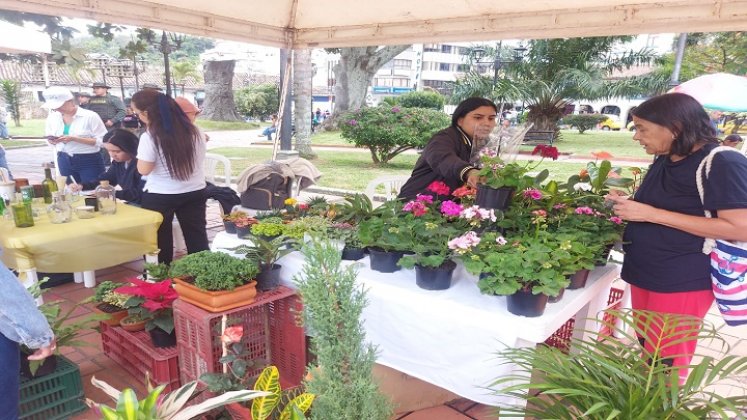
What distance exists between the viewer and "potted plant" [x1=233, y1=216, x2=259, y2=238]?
7.47ft

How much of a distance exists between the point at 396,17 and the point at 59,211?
8.57 ft

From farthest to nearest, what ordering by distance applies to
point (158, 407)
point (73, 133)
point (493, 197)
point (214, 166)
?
point (214, 166) < point (73, 133) < point (493, 197) < point (158, 407)

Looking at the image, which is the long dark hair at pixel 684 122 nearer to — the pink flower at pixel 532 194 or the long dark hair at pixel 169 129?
the pink flower at pixel 532 194

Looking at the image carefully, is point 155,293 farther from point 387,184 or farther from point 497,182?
point 387,184

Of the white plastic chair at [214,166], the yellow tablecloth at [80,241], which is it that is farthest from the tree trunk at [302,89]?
the yellow tablecloth at [80,241]

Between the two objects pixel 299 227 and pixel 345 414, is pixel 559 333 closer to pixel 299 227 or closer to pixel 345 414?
pixel 299 227

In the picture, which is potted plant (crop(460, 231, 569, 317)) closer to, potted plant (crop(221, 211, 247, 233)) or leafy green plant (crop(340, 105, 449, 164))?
potted plant (crop(221, 211, 247, 233))

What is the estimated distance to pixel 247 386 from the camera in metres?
1.49

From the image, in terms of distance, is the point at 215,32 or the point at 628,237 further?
the point at 215,32

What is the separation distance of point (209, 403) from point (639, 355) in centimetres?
113

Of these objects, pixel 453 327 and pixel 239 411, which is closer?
pixel 239 411

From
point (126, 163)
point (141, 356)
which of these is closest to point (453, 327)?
point (141, 356)

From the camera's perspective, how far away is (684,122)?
164 centimetres

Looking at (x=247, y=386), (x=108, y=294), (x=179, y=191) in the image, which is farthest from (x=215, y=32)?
(x=247, y=386)
